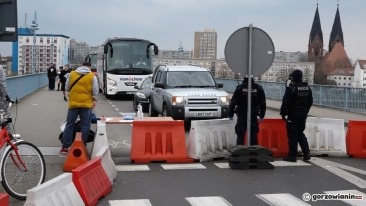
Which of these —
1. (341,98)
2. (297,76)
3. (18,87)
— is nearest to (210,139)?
(297,76)

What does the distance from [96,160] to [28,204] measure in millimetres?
2190

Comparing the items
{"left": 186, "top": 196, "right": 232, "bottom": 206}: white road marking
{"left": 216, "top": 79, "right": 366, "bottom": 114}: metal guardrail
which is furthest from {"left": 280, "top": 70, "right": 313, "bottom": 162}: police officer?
{"left": 216, "top": 79, "right": 366, "bottom": 114}: metal guardrail

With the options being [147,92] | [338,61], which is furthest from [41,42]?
[147,92]

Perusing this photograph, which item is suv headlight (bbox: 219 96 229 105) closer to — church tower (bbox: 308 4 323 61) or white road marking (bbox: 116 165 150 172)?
white road marking (bbox: 116 165 150 172)

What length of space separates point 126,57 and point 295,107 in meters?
20.6

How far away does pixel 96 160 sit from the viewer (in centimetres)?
702

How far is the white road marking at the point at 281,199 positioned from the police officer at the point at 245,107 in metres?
2.78

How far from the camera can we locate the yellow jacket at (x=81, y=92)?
31.9 ft

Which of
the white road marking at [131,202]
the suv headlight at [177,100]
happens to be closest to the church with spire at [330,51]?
the suv headlight at [177,100]

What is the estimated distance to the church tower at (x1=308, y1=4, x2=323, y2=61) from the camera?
406 ft

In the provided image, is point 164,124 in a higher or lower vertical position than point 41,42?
lower

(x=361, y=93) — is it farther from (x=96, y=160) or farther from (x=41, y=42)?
(x=41, y=42)

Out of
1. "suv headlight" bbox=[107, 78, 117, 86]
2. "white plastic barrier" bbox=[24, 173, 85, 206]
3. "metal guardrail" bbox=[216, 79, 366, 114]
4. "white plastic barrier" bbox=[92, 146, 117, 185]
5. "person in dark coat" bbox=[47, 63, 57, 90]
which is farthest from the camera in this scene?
"person in dark coat" bbox=[47, 63, 57, 90]

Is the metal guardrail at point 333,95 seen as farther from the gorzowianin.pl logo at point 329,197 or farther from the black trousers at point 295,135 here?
the gorzowianin.pl logo at point 329,197
